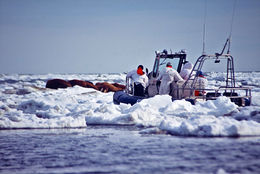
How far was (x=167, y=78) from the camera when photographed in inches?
464

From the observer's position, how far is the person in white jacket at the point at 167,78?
460 inches

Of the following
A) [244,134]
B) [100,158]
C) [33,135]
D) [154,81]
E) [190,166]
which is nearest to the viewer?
[190,166]

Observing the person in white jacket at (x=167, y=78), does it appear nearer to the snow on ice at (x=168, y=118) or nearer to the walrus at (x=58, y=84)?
the snow on ice at (x=168, y=118)

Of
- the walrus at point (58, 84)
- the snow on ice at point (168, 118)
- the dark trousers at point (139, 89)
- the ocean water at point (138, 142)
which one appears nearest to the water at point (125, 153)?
the ocean water at point (138, 142)

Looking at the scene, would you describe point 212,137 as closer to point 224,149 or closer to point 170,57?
point 224,149

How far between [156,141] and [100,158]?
1457 millimetres

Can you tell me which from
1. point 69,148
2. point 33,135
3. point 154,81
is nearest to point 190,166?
point 69,148

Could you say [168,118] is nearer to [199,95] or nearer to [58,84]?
[199,95]

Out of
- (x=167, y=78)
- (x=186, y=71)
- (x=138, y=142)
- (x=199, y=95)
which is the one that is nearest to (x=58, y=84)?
(x=186, y=71)

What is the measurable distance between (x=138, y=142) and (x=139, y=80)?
6.84m

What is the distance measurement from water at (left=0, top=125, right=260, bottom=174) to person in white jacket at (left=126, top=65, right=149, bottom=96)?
18.4 feet

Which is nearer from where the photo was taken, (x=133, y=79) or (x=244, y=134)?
(x=244, y=134)

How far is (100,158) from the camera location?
545cm

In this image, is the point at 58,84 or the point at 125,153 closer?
the point at 125,153
